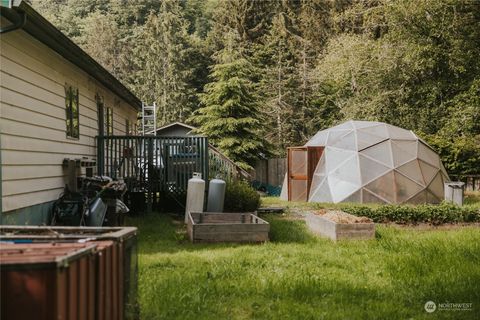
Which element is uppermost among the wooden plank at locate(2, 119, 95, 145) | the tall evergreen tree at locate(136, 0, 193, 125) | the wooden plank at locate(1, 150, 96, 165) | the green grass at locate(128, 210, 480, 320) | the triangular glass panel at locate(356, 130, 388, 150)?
the tall evergreen tree at locate(136, 0, 193, 125)

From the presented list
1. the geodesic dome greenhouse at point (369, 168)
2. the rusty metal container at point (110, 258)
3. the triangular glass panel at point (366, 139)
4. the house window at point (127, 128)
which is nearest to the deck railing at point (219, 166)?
the geodesic dome greenhouse at point (369, 168)

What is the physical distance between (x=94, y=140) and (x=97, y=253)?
28.6 feet

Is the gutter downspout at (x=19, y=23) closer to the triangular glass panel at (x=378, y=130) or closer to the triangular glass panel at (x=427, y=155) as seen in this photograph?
the triangular glass panel at (x=378, y=130)

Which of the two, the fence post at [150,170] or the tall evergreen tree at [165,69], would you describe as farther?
the tall evergreen tree at [165,69]

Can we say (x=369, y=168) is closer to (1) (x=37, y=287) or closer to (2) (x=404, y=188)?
Answer: (2) (x=404, y=188)

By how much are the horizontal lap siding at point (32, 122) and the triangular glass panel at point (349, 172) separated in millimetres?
8615

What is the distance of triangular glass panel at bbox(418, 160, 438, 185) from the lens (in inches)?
590

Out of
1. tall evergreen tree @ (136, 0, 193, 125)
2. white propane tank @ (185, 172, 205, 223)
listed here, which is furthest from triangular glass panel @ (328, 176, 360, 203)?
tall evergreen tree @ (136, 0, 193, 125)

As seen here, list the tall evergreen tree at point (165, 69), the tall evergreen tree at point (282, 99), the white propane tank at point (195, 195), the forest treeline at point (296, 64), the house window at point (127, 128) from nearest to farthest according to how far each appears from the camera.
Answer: the white propane tank at point (195, 195), the house window at point (127, 128), the forest treeline at point (296, 64), the tall evergreen tree at point (282, 99), the tall evergreen tree at point (165, 69)

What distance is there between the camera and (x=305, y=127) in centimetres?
3009

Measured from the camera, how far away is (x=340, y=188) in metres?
14.9

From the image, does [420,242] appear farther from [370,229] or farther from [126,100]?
[126,100]

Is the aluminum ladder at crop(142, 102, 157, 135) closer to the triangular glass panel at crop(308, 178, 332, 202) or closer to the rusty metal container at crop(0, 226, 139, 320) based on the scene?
the triangular glass panel at crop(308, 178, 332, 202)

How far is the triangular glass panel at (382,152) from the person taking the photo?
1484 centimetres
